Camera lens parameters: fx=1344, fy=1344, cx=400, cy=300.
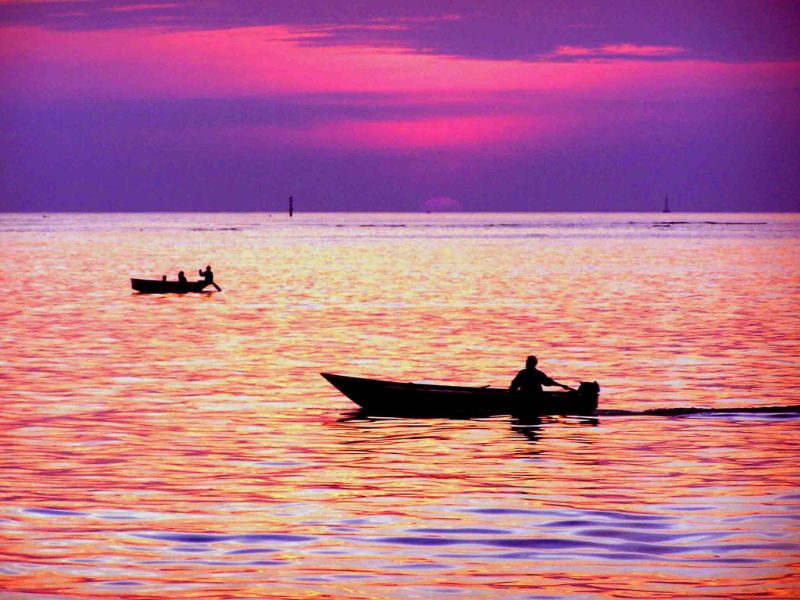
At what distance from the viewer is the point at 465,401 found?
2800 centimetres

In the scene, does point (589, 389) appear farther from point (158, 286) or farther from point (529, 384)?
point (158, 286)

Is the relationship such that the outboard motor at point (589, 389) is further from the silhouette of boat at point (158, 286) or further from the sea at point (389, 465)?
the silhouette of boat at point (158, 286)

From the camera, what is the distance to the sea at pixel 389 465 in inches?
614

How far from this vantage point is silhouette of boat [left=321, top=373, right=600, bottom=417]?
28.0m

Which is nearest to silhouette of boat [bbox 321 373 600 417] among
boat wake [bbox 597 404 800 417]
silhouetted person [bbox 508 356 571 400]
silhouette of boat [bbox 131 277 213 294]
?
silhouetted person [bbox 508 356 571 400]

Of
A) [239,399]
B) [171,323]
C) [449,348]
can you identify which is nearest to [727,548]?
[239,399]

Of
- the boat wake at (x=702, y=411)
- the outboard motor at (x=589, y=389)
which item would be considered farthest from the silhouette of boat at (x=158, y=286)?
the outboard motor at (x=589, y=389)

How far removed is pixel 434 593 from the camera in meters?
14.6

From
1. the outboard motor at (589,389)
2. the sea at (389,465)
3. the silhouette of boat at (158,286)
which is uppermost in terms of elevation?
the silhouette of boat at (158,286)

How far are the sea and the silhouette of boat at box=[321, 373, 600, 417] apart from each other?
312 mm

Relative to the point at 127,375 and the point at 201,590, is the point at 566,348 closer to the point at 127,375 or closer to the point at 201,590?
the point at 127,375

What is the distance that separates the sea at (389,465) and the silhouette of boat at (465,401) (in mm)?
312

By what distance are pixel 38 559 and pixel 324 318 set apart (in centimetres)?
4118

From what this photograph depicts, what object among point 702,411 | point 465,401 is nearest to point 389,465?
point 465,401
